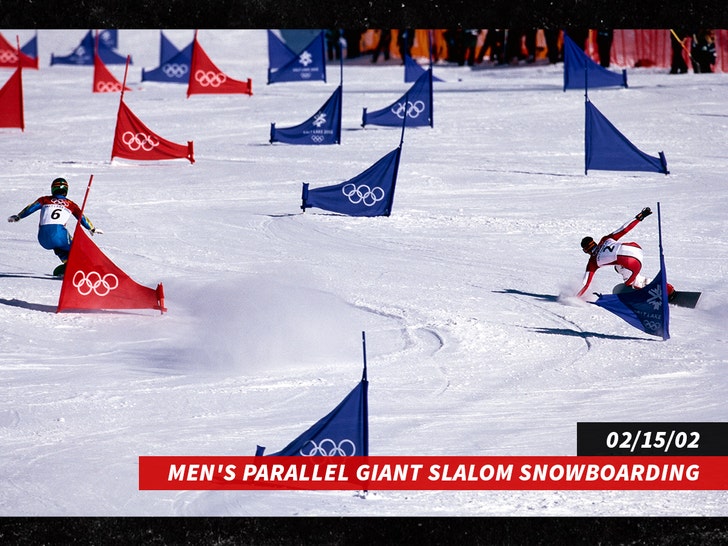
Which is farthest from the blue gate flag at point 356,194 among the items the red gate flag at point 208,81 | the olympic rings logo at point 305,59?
the olympic rings logo at point 305,59

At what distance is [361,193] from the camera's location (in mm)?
11594

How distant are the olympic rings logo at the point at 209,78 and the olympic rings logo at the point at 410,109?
2391 mm

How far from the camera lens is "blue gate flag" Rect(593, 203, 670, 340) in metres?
8.91

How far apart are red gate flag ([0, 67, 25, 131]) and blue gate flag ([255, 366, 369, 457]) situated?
5.02 meters

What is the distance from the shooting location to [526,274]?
35.0 ft

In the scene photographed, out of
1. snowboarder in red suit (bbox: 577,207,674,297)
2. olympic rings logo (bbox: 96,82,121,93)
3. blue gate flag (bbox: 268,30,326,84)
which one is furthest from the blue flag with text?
olympic rings logo (bbox: 96,82,121,93)

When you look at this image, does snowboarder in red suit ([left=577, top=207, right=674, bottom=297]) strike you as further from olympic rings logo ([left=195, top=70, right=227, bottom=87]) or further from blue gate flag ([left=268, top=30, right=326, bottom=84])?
olympic rings logo ([left=195, top=70, right=227, bottom=87])

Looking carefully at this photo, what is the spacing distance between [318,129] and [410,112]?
4.18 feet

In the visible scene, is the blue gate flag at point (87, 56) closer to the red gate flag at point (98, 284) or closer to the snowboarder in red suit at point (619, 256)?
the red gate flag at point (98, 284)

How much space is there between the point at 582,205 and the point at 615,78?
1320 millimetres

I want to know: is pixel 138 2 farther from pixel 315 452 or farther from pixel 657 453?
pixel 657 453

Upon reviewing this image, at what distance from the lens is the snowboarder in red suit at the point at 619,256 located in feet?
30.3

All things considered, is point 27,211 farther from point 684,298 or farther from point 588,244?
point 684,298

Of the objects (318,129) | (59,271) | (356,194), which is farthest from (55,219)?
(318,129)
